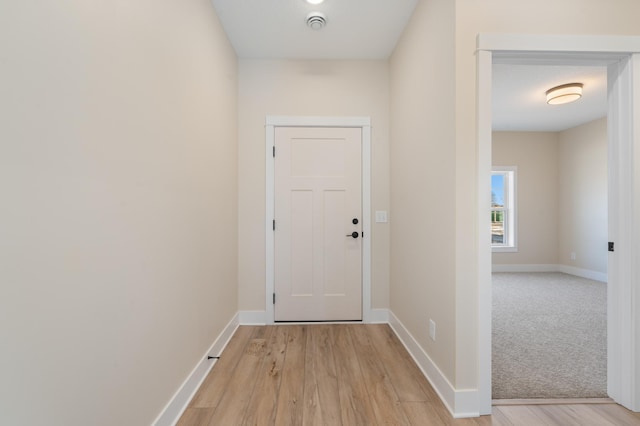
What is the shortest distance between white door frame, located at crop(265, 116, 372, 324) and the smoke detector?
0.80m

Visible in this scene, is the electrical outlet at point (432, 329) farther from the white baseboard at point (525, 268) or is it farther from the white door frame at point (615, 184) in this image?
the white baseboard at point (525, 268)

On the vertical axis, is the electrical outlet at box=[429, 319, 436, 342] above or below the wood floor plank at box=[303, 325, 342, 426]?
above

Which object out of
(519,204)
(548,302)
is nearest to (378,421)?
(548,302)

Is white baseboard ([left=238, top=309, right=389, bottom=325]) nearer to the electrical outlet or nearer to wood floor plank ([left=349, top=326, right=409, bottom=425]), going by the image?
wood floor plank ([left=349, top=326, right=409, bottom=425])

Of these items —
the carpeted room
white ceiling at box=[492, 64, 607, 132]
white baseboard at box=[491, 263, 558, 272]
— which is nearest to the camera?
the carpeted room

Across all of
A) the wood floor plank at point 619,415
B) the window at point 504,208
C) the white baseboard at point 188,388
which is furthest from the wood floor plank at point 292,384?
the window at point 504,208

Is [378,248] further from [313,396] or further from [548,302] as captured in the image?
[548,302]

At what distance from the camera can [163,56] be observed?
57.6 inches

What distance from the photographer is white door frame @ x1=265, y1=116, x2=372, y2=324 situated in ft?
9.50

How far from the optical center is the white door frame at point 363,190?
114 inches

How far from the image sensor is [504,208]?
582 cm

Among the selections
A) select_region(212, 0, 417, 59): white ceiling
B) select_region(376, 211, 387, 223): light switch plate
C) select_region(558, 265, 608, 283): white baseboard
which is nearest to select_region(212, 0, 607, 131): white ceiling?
select_region(212, 0, 417, 59): white ceiling

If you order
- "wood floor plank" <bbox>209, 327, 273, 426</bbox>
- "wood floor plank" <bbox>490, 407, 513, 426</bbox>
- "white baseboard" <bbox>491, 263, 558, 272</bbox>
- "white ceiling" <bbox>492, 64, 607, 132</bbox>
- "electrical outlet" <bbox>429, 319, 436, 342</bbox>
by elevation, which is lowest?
"wood floor plank" <bbox>490, 407, 513, 426</bbox>

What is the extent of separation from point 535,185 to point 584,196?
0.77 metres
